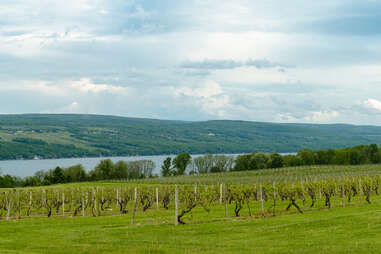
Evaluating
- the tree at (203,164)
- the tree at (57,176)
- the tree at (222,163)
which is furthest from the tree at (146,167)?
the tree at (57,176)

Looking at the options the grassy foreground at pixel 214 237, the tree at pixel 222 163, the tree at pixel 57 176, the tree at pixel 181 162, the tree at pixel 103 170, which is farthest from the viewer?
the tree at pixel 222 163

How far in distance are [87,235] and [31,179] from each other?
87.2m

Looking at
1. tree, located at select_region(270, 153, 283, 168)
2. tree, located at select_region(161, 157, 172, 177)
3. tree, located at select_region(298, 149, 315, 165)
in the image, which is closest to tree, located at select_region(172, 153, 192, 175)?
tree, located at select_region(161, 157, 172, 177)

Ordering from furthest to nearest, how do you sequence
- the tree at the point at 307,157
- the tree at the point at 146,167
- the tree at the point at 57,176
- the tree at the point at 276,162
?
the tree at the point at 146,167, the tree at the point at 307,157, the tree at the point at 276,162, the tree at the point at 57,176

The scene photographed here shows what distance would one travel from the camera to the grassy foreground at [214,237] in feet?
62.4

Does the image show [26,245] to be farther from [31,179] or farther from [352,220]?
[31,179]

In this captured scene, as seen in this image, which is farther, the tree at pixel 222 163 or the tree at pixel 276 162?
the tree at pixel 222 163

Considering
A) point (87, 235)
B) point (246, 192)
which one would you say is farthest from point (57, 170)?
point (87, 235)

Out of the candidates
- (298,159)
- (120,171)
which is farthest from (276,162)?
(120,171)

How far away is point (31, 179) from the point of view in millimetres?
105938

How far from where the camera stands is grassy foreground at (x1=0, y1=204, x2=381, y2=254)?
62.4 feet

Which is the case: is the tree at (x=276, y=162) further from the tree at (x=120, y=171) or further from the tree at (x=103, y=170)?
the tree at (x=103, y=170)

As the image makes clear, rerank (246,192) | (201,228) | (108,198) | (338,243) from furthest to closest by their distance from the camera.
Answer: (108,198) < (246,192) < (201,228) < (338,243)

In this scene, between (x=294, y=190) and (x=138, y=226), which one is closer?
(x=138, y=226)
